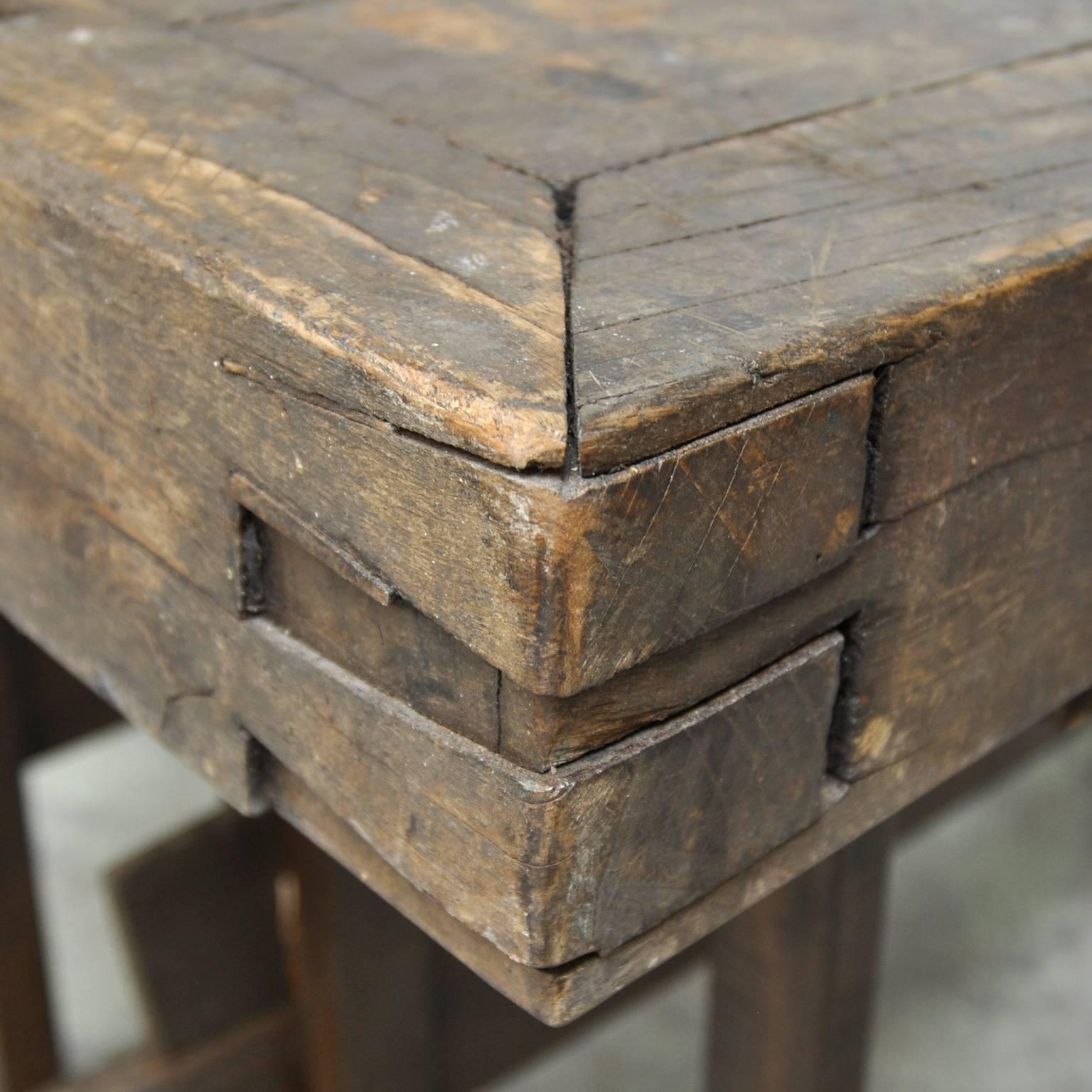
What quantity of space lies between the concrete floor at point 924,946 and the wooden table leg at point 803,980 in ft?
1.37

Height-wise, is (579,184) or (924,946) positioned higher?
(579,184)

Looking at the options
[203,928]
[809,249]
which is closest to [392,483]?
[809,249]

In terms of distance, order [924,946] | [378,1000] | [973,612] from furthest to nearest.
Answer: [924,946], [378,1000], [973,612]

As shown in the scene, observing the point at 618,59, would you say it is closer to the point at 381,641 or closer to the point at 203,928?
the point at 381,641

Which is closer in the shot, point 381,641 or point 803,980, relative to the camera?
point 381,641

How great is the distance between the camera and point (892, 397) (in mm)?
632

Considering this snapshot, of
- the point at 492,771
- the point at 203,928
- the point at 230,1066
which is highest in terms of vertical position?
the point at 492,771

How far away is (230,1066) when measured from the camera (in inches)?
58.0

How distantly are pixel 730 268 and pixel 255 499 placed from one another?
24cm

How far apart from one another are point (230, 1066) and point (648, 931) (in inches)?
37.1

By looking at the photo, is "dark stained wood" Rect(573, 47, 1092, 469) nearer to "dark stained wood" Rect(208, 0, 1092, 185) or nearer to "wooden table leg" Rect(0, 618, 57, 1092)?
"dark stained wood" Rect(208, 0, 1092, 185)

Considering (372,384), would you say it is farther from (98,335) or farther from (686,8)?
(686,8)

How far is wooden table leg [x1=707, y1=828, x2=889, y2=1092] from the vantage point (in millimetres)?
1199

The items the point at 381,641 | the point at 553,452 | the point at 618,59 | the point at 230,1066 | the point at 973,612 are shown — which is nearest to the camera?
the point at 553,452
